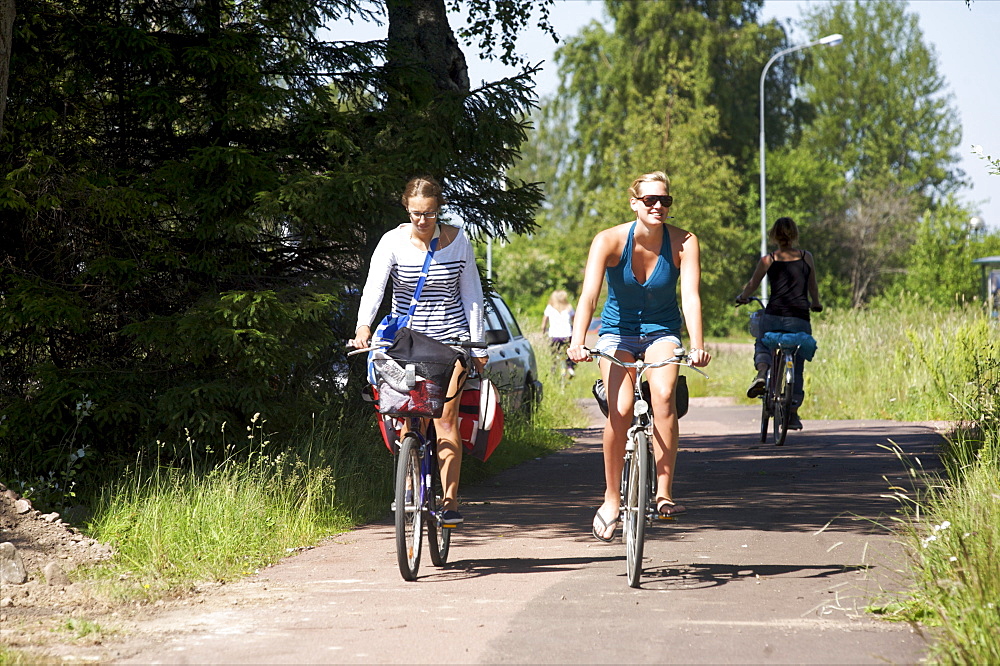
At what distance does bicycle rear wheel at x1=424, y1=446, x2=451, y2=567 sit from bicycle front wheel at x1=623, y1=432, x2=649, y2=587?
993 millimetres

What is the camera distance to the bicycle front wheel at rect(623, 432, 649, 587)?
5855 millimetres

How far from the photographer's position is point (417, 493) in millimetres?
6250

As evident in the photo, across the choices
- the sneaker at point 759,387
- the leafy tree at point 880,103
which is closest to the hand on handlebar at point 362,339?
the sneaker at point 759,387

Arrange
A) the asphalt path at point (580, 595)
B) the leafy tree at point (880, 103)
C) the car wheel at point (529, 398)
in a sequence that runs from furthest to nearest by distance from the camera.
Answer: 1. the leafy tree at point (880, 103)
2. the car wheel at point (529, 398)
3. the asphalt path at point (580, 595)

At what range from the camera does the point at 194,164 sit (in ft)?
28.0

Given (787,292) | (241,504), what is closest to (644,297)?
(241,504)

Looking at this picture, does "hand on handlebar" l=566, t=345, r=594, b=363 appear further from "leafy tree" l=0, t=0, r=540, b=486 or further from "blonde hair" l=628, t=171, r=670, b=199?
"leafy tree" l=0, t=0, r=540, b=486

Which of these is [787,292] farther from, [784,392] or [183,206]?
[183,206]

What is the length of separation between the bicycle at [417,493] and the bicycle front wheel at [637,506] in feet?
3.13

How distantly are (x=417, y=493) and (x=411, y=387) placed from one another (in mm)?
537

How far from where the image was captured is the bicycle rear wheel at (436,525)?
6.36 meters

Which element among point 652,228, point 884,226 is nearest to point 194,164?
point 652,228

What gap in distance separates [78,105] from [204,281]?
1.55 meters

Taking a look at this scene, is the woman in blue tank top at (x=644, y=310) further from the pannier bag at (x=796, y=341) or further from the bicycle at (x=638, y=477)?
the pannier bag at (x=796, y=341)
